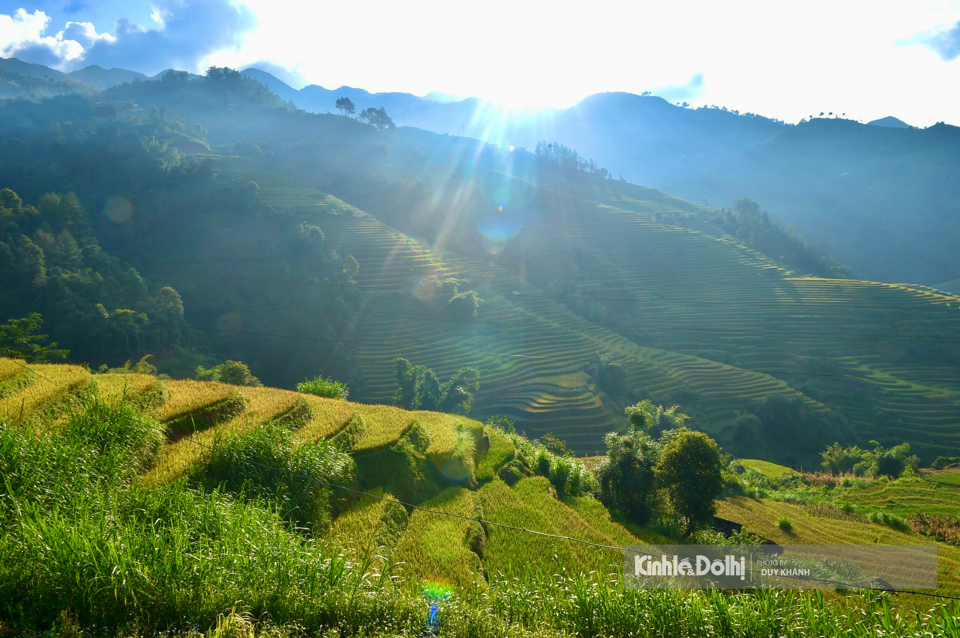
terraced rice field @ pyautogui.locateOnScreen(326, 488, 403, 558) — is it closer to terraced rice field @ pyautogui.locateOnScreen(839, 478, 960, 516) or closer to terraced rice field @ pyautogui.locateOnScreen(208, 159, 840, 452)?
terraced rice field @ pyautogui.locateOnScreen(839, 478, 960, 516)

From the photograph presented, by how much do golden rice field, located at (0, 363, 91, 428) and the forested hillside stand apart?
3233 cm

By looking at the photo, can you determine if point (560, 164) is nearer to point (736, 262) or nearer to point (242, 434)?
point (736, 262)

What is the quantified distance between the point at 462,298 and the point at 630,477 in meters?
40.2

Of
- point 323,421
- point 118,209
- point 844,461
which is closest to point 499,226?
point 118,209

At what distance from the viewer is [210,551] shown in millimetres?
4344

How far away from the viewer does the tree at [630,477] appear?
1205 centimetres

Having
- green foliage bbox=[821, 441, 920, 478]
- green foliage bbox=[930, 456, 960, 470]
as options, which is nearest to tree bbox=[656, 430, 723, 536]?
green foliage bbox=[821, 441, 920, 478]

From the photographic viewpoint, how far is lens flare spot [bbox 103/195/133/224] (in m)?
61.5

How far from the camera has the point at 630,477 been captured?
12164 millimetres

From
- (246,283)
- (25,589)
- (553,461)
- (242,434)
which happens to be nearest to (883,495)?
(553,461)

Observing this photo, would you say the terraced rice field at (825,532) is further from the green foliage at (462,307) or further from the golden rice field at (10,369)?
the green foliage at (462,307)

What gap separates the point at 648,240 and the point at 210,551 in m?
87.3

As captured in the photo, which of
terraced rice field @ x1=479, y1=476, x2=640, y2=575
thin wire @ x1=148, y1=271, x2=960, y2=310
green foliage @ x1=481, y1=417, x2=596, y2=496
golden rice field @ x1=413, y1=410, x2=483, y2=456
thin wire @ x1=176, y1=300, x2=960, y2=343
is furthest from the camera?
thin wire @ x1=148, y1=271, x2=960, y2=310

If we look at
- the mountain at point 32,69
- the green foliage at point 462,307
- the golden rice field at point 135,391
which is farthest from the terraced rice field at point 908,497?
the mountain at point 32,69
